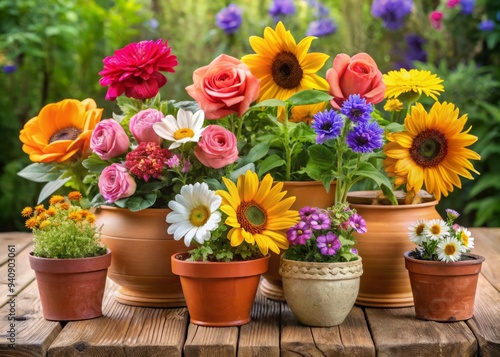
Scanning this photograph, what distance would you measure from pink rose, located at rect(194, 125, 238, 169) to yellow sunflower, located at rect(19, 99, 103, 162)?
0.37 m

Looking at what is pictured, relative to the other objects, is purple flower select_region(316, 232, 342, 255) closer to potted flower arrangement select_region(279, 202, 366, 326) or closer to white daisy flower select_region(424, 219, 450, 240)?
potted flower arrangement select_region(279, 202, 366, 326)

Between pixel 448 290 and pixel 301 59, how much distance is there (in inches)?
25.8

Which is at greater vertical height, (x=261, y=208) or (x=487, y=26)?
(x=487, y=26)

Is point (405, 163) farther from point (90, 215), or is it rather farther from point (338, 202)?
point (90, 215)

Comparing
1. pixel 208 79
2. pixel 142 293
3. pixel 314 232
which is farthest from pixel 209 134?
pixel 142 293

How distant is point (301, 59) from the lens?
1921 millimetres

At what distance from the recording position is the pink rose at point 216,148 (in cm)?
173

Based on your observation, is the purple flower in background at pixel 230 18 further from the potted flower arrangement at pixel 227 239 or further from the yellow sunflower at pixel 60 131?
the potted flower arrangement at pixel 227 239

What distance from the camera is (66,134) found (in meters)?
2.04

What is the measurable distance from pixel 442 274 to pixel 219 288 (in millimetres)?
491

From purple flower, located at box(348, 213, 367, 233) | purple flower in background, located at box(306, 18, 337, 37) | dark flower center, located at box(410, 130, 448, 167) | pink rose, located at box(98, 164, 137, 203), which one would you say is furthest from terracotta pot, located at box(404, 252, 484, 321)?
purple flower in background, located at box(306, 18, 337, 37)

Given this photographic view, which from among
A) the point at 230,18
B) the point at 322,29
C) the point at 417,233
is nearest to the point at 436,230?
the point at 417,233

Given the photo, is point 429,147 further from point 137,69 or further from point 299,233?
point 137,69

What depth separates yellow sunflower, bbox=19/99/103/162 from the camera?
195cm
